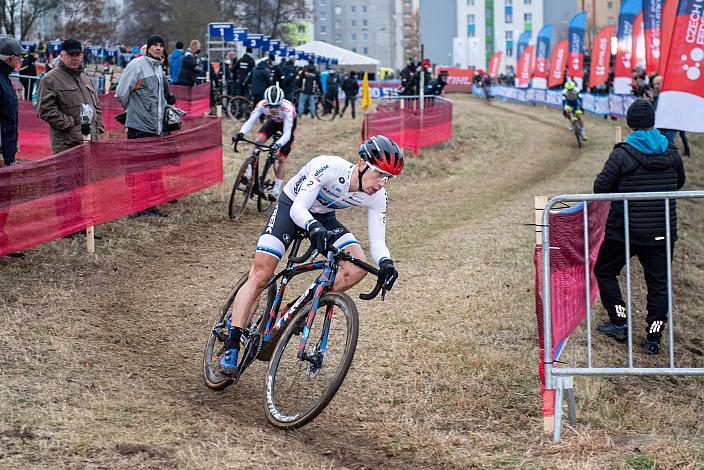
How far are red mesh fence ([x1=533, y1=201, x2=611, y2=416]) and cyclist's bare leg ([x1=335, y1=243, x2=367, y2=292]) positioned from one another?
1.15 m

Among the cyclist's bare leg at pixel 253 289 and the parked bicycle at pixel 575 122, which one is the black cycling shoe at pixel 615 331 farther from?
the parked bicycle at pixel 575 122

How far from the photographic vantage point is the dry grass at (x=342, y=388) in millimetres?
4934

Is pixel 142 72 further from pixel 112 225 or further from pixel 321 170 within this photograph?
pixel 321 170

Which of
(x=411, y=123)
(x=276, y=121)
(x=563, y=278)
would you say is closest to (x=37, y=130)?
(x=276, y=121)

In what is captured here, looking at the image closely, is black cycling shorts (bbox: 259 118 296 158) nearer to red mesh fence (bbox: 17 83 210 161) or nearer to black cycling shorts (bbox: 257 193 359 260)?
red mesh fence (bbox: 17 83 210 161)

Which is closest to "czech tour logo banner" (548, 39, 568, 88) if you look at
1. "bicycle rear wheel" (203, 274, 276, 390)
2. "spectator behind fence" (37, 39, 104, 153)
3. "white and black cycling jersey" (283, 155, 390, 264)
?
"spectator behind fence" (37, 39, 104, 153)

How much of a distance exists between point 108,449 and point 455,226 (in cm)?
882

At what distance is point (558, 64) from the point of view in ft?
139

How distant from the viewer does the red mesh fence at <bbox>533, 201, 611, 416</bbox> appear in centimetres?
552

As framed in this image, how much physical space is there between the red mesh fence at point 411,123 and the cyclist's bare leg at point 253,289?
12.8 meters

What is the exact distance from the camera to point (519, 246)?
11.3 metres

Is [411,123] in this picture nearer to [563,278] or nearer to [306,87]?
[306,87]

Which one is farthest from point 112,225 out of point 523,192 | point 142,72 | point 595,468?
point 523,192

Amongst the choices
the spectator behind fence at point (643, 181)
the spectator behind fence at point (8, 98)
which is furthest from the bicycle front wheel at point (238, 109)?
the spectator behind fence at point (643, 181)
